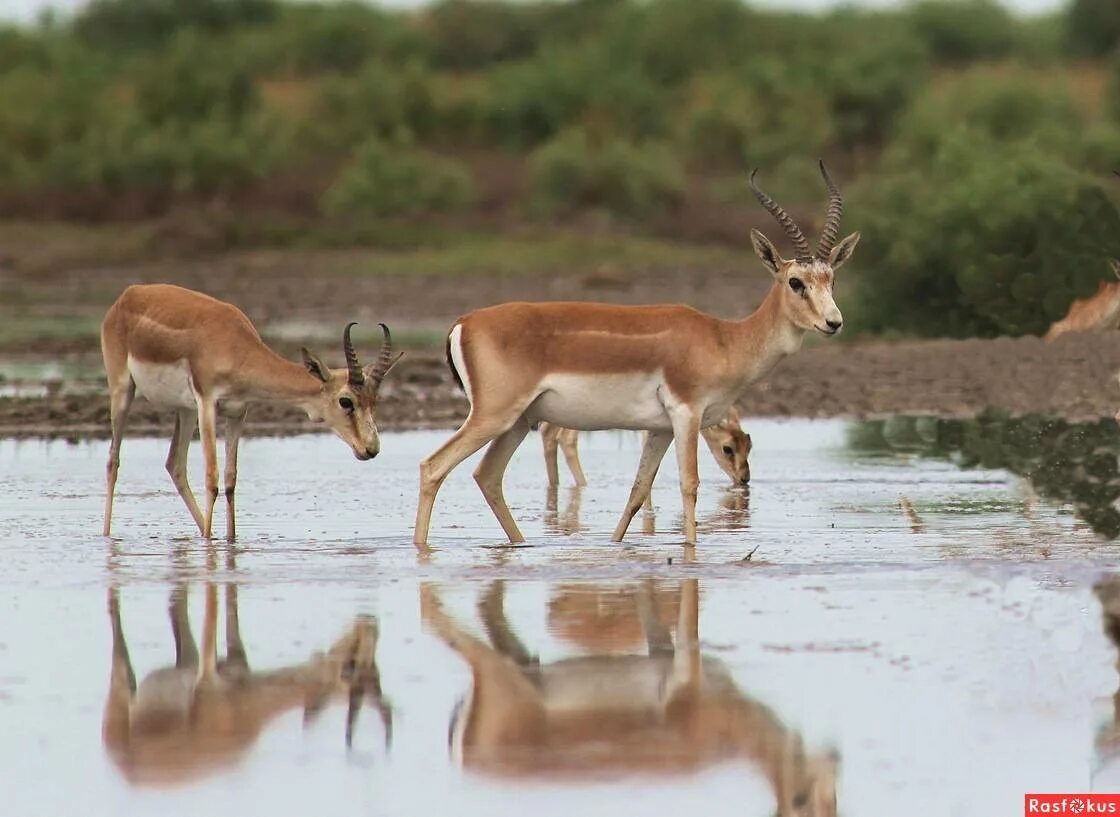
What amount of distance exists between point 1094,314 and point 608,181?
24523 mm

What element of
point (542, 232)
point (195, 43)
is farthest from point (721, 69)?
point (542, 232)

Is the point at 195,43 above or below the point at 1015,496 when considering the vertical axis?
above

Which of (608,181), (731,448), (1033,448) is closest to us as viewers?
(731,448)

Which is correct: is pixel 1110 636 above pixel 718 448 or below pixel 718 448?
below

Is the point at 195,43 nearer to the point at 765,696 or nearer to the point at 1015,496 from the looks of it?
the point at 1015,496

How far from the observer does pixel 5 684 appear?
865 cm

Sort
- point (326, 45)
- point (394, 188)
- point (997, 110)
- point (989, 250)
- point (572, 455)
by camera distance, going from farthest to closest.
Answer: point (326, 45) < point (394, 188) < point (997, 110) < point (989, 250) < point (572, 455)

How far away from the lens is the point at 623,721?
313 inches

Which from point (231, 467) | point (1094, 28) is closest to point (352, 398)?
point (231, 467)

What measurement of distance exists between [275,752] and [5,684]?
156 cm

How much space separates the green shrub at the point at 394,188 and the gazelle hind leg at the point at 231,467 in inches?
→ 1329

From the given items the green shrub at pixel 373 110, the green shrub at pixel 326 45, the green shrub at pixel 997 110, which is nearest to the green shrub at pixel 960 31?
the green shrub at pixel 326 45

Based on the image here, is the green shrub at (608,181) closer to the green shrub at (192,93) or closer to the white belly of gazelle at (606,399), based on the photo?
the green shrub at (192,93)

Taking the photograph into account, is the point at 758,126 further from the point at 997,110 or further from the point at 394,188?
the point at 394,188
